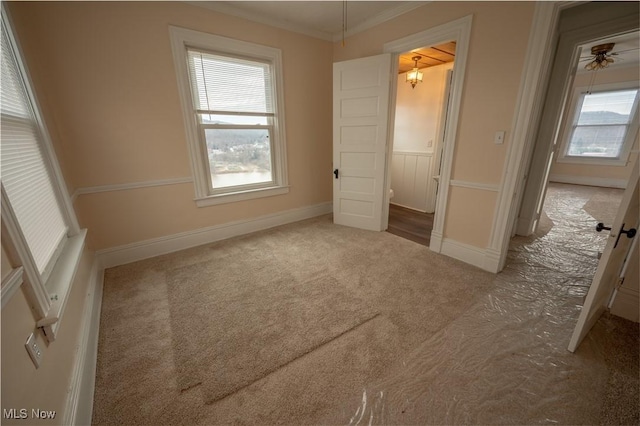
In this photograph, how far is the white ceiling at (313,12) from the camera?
106 inches

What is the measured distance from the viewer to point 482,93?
89.8 inches

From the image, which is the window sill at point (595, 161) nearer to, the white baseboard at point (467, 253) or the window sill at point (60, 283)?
the white baseboard at point (467, 253)

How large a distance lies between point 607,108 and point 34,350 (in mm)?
9750

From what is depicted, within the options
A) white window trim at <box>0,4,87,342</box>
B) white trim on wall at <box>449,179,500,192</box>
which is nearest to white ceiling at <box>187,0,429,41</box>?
white window trim at <box>0,4,87,342</box>

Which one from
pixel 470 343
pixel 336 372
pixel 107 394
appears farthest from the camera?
pixel 470 343

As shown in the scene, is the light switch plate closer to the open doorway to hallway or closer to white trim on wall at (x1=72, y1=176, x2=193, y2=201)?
white trim on wall at (x1=72, y1=176, x2=193, y2=201)

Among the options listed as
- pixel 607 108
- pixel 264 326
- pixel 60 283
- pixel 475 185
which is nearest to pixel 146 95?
pixel 60 283

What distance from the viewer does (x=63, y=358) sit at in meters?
1.20

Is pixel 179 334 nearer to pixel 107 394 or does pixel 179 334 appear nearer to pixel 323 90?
pixel 107 394

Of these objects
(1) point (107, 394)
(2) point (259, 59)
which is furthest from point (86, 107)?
(1) point (107, 394)

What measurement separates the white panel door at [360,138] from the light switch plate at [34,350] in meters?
3.16

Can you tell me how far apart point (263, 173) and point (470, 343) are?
2973mm

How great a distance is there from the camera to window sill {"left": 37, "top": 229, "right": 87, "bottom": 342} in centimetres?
108

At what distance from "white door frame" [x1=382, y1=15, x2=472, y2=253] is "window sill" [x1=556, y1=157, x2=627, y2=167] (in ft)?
21.5
